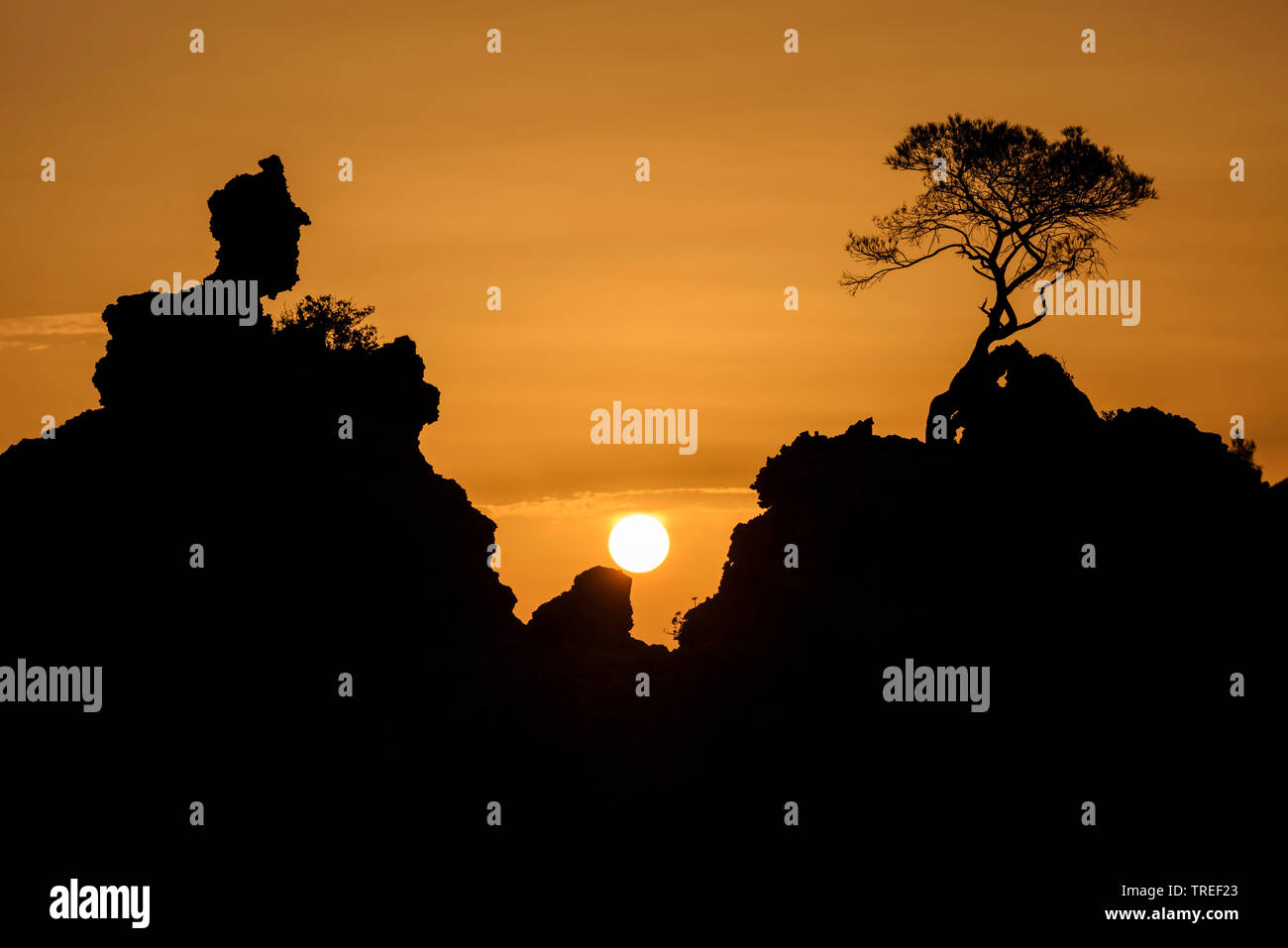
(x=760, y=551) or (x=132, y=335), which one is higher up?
(x=132, y=335)

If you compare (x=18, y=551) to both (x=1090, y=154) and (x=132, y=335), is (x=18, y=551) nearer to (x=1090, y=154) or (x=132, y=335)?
(x=132, y=335)

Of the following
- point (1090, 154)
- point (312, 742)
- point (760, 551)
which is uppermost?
point (1090, 154)

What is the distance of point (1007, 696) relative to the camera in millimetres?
91562

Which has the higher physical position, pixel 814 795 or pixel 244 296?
pixel 244 296

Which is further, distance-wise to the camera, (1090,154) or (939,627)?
(1090,154)

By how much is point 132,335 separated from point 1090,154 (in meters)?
38.7

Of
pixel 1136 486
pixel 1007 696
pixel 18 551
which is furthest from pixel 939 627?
pixel 18 551

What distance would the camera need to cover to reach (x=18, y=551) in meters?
94.1

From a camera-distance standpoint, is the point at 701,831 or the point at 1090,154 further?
the point at 1090,154

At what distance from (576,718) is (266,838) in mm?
12447

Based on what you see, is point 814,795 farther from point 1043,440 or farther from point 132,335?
point 132,335
